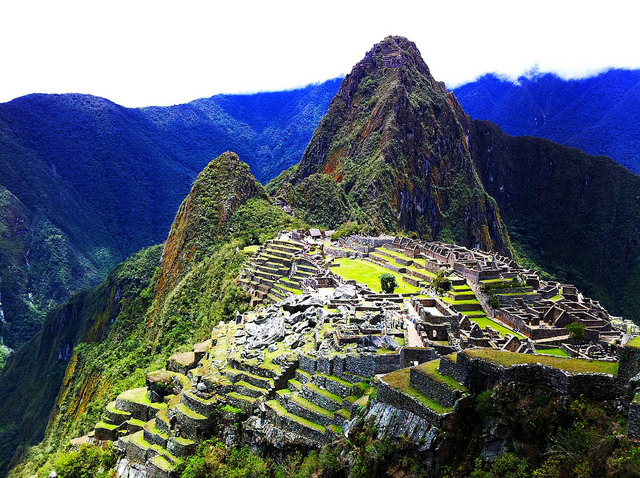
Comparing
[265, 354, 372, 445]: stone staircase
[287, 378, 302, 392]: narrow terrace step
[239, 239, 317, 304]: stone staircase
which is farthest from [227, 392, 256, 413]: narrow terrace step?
[239, 239, 317, 304]: stone staircase

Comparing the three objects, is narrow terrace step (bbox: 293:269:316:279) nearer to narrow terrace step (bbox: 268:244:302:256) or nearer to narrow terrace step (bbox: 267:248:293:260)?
narrow terrace step (bbox: 267:248:293:260)

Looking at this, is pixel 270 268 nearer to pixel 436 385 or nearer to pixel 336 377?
pixel 336 377

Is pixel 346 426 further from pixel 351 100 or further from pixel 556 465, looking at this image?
pixel 351 100

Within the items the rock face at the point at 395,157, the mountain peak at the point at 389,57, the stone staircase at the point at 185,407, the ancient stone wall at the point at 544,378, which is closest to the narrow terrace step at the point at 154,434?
the stone staircase at the point at 185,407

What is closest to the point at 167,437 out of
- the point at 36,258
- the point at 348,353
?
the point at 348,353

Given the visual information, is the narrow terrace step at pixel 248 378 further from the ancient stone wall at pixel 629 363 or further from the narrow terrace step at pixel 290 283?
the narrow terrace step at pixel 290 283


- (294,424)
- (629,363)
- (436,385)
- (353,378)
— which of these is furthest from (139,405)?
(629,363)
